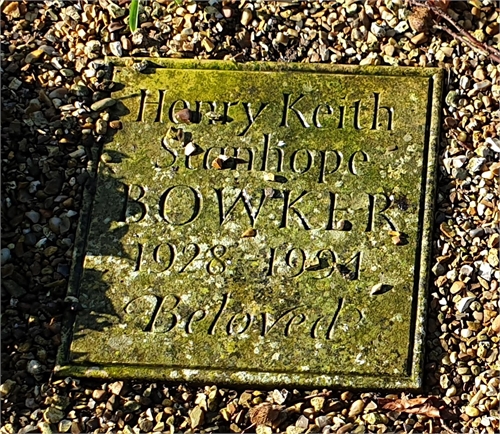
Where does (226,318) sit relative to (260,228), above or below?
below

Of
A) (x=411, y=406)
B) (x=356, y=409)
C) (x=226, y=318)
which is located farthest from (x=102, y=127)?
(x=411, y=406)

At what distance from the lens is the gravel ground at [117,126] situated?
357cm

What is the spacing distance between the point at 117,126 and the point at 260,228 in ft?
2.45

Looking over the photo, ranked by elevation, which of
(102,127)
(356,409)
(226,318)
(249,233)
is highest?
(102,127)

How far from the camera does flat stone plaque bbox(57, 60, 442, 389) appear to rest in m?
3.64

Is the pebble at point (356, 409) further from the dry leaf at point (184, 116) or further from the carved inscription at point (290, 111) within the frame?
the dry leaf at point (184, 116)

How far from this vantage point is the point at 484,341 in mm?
3627

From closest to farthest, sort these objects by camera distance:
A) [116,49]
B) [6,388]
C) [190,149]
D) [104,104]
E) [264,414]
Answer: [264,414]
[6,388]
[190,149]
[104,104]
[116,49]

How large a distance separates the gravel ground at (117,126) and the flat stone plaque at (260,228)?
75 millimetres

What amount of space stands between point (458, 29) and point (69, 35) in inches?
65.7

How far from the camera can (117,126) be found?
13.3 feet

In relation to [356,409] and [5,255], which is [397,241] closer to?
[356,409]

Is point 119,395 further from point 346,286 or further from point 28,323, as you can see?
point 346,286

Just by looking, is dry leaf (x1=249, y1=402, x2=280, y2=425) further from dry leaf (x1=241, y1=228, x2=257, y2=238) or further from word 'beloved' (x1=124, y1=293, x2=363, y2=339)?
dry leaf (x1=241, y1=228, x2=257, y2=238)
